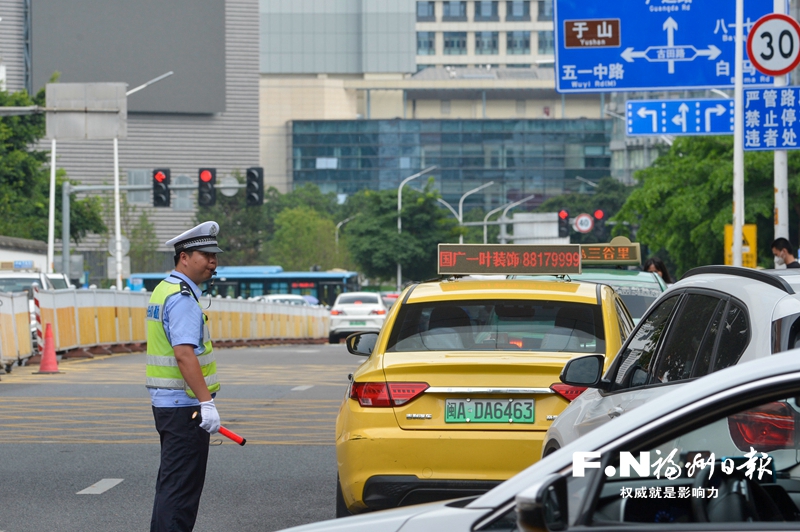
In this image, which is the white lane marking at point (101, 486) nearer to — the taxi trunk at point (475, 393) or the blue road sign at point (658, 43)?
the taxi trunk at point (475, 393)

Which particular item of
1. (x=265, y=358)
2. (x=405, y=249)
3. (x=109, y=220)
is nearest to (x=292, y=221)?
(x=109, y=220)

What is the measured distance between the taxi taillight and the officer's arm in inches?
38.9

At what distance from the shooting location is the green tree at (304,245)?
10338cm

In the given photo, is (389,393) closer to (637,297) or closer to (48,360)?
(637,297)

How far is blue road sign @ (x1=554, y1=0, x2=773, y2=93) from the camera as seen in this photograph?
70.9 feet

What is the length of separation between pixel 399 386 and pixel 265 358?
65.9 ft

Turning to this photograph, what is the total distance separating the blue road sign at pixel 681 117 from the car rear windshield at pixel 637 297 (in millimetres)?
9765

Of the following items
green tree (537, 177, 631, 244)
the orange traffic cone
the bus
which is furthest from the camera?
green tree (537, 177, 631, 244)

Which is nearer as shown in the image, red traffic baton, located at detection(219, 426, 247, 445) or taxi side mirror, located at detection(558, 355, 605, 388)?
taxi side mirror, located at detection(558, 355, 605, 388)

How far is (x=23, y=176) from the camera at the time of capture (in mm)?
45844

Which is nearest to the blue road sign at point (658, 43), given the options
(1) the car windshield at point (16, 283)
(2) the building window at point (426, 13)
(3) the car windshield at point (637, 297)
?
(3) the car windshield at point (637, 297)

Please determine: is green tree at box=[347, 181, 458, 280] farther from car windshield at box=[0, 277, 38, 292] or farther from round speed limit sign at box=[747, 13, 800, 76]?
round speed limit sign at box=[747, 13, 800, 76]

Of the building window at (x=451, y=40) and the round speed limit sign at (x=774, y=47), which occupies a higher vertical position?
the building window at (x=451, y=40)

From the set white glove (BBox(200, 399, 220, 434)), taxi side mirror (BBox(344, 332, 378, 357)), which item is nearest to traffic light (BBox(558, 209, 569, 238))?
taxi side mirror (BBox(344, 332, 378, 357))
